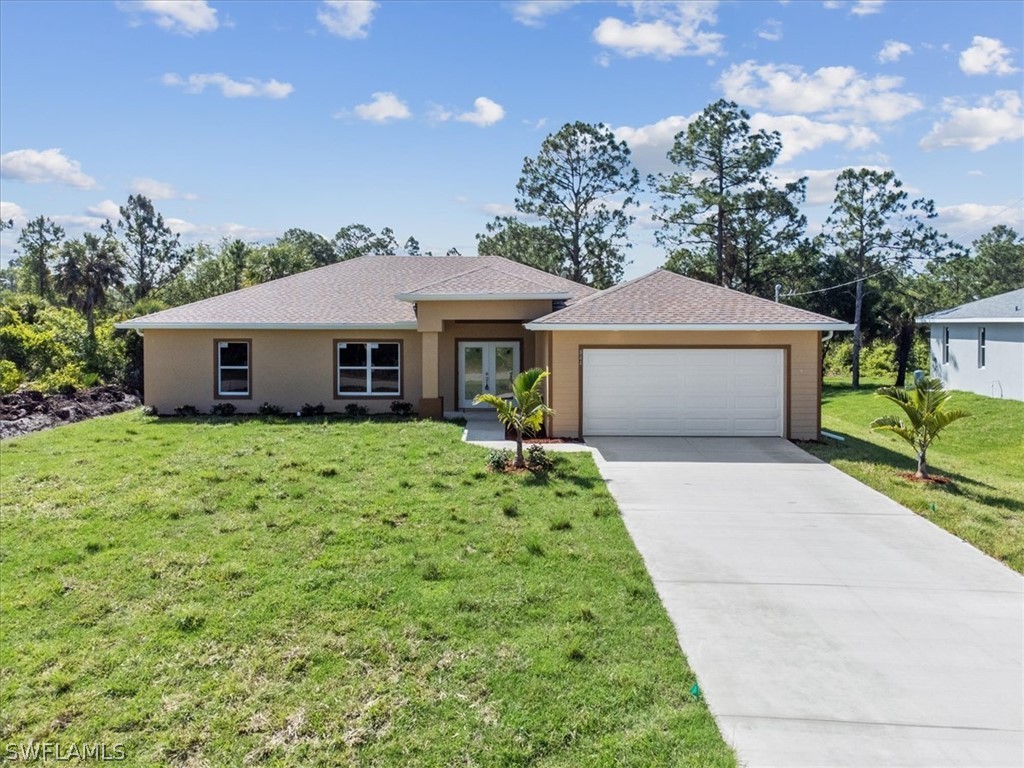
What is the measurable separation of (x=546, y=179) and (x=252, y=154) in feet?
72.2

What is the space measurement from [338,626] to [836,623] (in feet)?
14.5

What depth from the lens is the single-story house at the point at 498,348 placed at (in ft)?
47.9

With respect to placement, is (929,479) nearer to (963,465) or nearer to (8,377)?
(963,465)

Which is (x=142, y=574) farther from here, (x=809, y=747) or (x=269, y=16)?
(x=269, y=16)

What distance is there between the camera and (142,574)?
689 centimetres

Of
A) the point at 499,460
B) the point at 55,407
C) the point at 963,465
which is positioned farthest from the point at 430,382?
the point at 963,465

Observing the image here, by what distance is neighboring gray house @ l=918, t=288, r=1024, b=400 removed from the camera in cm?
2172

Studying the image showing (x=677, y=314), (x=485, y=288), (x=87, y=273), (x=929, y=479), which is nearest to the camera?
(x=929, y=479)

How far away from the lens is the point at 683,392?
48.5 feet

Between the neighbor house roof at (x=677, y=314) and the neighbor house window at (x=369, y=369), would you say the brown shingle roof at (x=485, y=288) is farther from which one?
the neighbor house window at (x=369, y=369)

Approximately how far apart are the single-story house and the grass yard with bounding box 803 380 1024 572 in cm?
218

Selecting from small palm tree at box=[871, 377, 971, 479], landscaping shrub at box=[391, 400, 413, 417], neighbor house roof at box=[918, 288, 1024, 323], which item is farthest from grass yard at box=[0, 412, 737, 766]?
neighbor house roof at box=[918, 288, 1024, 323]

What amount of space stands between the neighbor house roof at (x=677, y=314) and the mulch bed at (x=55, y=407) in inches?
526

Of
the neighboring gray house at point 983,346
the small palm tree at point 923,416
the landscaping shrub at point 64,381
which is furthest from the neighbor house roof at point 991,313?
the landscaping shrub at point 64,381
